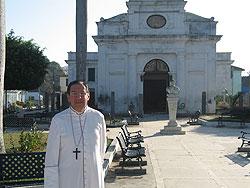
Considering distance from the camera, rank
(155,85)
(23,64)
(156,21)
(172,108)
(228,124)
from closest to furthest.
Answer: (172,108), (228,124), (23,64), (156,21), (155,85)

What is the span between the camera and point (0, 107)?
902 cm

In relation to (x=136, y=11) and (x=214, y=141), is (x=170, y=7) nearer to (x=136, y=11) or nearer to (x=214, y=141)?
(x=136, y=11)

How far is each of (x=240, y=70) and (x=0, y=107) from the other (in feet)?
190

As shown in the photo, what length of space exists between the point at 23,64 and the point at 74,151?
32851mm

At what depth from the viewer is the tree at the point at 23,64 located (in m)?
35.9

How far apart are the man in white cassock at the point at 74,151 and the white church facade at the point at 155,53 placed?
34709 millimetres

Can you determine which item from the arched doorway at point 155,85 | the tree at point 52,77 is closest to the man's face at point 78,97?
the arched doorway at point 155,85

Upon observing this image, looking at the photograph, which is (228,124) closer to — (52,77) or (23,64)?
(23,64)

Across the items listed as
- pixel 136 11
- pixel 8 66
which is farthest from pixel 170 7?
pixel 8 66

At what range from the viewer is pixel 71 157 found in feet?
15.1

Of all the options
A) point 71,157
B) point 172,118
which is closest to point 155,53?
point 172,118

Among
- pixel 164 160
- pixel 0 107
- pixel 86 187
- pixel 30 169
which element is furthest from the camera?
pixel 164 160

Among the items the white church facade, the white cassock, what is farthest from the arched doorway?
the white cassock

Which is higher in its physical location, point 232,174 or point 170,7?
point 170,7
